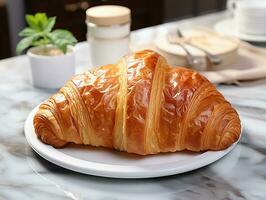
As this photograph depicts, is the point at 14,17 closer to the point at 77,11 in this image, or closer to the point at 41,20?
the point at 77,11

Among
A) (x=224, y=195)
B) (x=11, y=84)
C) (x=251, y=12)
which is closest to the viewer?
(x=224, y=195)

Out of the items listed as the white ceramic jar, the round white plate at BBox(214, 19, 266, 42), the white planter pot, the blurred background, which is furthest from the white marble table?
the blurred background

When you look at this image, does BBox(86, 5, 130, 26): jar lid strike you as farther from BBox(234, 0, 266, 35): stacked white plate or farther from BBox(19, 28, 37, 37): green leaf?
BBox(234, 0, 266, 35): stacked white plate

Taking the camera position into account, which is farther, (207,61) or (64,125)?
(207,61)

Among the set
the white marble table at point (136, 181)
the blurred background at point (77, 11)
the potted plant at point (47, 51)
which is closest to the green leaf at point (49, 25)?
the potted plant at point (47, 51)

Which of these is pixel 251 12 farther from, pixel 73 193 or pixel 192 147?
pixel 73 193

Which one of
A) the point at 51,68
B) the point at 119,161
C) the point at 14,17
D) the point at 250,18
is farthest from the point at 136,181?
the point at 14,17

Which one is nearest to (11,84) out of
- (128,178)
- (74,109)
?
(74,109)
